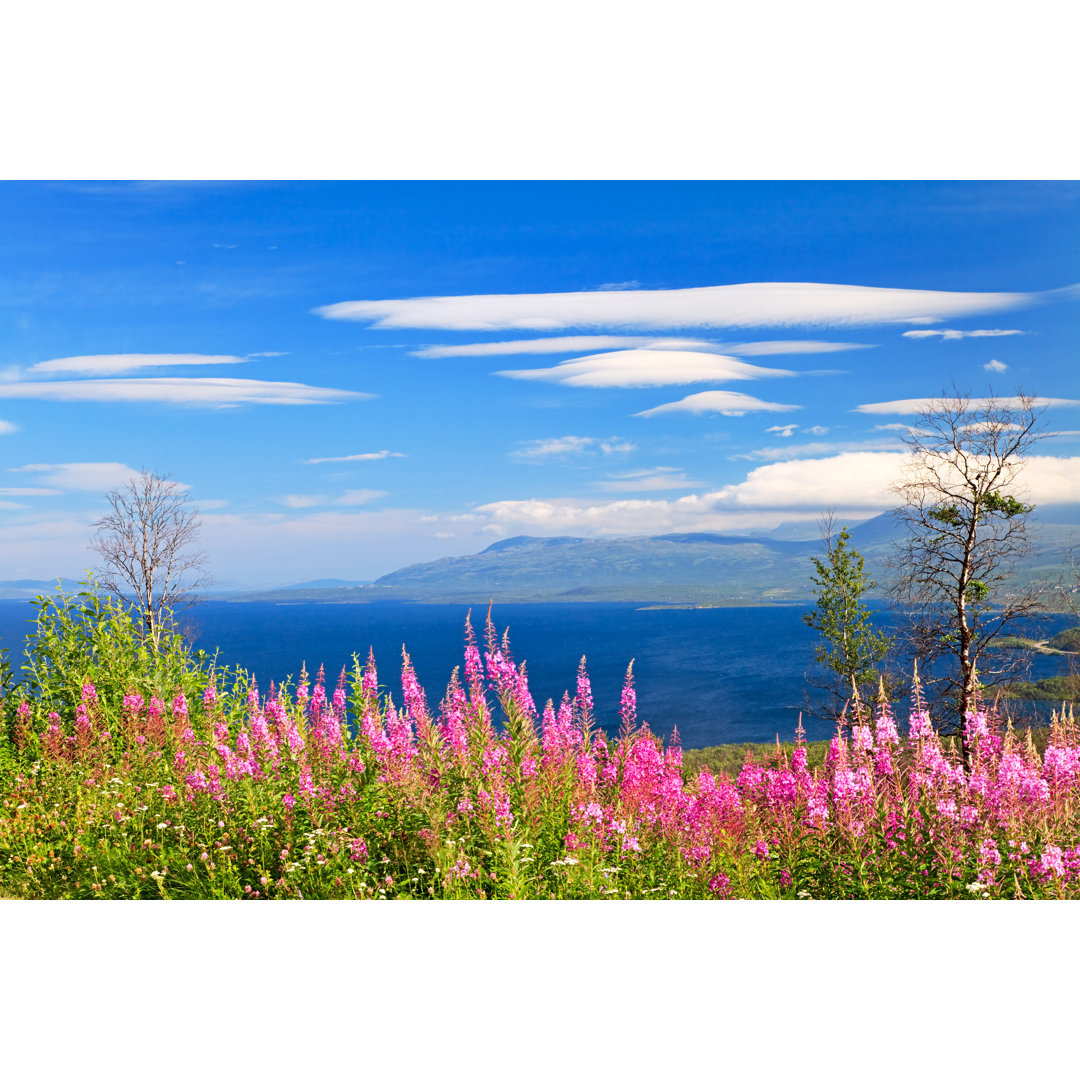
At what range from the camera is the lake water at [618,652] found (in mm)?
47625

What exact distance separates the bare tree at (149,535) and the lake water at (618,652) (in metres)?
12.4

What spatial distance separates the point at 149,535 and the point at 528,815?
1037 cm

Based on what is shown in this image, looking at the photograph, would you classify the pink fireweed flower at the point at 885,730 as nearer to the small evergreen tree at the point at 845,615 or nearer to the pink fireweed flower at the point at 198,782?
the pink fireweed flower at the point at 198,782

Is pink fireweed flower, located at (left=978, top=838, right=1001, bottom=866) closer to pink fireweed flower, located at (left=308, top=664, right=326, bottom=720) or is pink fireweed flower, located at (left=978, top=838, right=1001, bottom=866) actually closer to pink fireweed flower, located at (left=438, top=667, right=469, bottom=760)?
pink fireweed flower, located at (left=438, top=667, right=469, bottom=760)

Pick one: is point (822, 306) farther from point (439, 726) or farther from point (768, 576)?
point (768, 576)

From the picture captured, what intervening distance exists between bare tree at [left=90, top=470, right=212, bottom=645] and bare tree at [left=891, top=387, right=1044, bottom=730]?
9.97 meters

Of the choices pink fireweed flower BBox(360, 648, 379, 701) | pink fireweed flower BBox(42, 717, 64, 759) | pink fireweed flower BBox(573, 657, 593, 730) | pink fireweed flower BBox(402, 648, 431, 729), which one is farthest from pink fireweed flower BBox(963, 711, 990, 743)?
pink fireweed flower BBox(42, 717, 64, 759)

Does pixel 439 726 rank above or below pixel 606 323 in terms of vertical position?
below

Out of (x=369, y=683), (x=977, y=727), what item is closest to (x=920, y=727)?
(x=977, y=727)

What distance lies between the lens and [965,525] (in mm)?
9570

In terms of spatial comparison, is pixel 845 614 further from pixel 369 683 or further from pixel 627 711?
pixel 369 683
